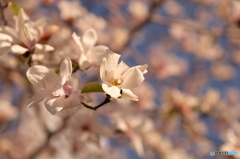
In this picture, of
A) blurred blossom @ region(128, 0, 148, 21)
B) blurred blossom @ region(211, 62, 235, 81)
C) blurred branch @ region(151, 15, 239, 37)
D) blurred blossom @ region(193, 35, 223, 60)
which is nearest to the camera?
blurred branch @ region(151, 15, 239, 37)

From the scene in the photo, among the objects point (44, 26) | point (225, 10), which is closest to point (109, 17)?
point (225, 10)

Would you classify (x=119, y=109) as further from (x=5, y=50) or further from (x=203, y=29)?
(x=5, y=50)

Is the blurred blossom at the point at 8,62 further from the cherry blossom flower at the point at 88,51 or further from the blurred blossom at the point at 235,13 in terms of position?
the blurred blossom at the point at 235,13

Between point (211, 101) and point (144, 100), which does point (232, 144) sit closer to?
point (211, 101)

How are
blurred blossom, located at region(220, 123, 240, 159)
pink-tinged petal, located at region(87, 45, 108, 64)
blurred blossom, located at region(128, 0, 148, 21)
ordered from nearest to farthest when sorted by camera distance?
pink-tinged petal, located at region(87, 45, 108, 64) < blurred blossom, located at region(220, 123, 240, 159) < blurred blossom, located at region(128, 0, 148, 21)

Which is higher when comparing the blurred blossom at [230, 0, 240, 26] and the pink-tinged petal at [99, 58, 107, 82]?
the pink-tinged petal at [99, 58, 107, 82]

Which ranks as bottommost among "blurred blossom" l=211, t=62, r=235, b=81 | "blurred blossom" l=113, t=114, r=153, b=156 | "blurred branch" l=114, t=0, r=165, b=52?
"blurred blossom" l=211, t=62, r=235, b=81

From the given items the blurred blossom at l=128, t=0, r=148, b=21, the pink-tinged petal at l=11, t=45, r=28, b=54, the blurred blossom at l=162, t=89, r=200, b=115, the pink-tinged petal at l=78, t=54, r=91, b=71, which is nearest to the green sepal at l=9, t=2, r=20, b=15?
the pink-tinged petal at l=11, t=45, r=28, b=54

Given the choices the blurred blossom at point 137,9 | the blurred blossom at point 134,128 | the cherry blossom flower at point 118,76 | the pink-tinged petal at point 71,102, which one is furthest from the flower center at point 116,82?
the blurred blossom at point 137,9

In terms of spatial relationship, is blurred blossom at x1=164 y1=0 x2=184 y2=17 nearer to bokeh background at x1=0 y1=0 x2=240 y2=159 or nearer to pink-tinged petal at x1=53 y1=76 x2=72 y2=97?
bokeh background at x1=0 y1=0 x2=240 y2=159
